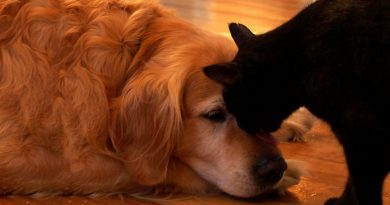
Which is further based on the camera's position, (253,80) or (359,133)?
(253,80)

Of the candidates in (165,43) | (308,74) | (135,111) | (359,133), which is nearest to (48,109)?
(135,111)

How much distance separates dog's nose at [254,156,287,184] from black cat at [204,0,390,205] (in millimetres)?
93

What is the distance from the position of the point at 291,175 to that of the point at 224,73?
478mm

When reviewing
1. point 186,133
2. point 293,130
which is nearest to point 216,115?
point 186,133

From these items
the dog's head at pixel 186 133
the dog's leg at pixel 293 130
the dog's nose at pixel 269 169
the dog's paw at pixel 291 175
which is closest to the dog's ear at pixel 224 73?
the dog's head at pixel 186 133

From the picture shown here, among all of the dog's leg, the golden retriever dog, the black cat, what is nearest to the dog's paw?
the golden retriever dog

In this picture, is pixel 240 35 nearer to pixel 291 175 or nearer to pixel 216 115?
pixel 216 115

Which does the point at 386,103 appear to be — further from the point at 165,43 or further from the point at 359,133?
the point at 165,43

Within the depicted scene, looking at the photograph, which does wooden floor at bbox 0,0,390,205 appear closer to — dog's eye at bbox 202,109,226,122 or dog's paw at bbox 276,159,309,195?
dog's paw at bbox 276,159,309,195

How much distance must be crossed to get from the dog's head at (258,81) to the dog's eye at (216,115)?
43mm

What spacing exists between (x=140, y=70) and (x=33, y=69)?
0.97ft

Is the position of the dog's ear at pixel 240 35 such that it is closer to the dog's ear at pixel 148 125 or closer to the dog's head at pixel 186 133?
the dog's head at pixel 186 133

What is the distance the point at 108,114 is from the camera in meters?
1.71

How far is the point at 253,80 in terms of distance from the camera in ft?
5.30
